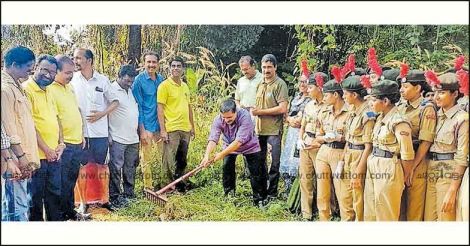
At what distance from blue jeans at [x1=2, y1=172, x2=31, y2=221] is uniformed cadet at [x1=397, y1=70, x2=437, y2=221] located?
2.51 m

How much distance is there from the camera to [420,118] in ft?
16.4

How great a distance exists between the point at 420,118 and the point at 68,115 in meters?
2.33

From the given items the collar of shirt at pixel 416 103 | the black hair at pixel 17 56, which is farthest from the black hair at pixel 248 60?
the black hair at pixel 17 56

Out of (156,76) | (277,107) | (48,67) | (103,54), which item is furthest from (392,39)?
(48,67)

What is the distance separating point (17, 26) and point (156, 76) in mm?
979

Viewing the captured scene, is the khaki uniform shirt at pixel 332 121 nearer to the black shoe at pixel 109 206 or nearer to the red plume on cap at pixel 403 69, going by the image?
the red plume on cap at pixel 403 69

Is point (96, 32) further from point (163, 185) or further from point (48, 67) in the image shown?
point (163, 185)

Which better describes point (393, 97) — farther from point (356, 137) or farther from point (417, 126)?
point (356, 137)

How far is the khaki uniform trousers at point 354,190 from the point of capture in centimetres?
508

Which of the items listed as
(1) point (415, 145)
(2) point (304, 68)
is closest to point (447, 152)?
(1) point (415, 145)

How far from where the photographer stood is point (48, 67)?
514cm

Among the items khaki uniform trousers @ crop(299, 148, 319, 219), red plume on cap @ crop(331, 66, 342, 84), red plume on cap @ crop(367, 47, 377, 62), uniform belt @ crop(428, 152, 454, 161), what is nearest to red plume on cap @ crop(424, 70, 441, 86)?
red plume on cap @ crop(367, 47, 377, 62)

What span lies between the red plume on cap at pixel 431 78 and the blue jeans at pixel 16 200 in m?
2.73

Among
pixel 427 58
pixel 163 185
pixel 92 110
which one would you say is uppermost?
pixel 427 58
